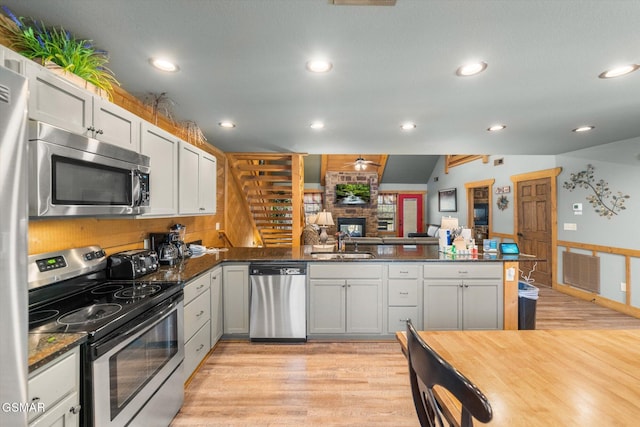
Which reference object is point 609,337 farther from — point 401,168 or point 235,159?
point 401,168

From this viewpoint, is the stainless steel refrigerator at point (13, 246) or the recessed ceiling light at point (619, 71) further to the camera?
the recessed ceiling light at point (619, 71)

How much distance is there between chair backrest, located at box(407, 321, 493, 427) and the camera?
603 mm

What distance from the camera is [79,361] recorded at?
3.75 feet

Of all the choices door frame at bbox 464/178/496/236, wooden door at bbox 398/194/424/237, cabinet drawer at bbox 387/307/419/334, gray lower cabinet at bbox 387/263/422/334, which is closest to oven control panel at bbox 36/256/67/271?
gray lower cabinet at bbox 387/263/422/334

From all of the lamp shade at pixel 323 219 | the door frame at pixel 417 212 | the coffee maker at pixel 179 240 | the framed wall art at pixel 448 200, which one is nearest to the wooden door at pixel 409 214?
the door frame at pixel 417 212

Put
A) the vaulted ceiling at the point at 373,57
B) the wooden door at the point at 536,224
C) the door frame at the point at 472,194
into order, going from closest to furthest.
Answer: the vaulted ceiling at the point at 373,57, the wooden door at the point at 536,224, the door frame at the point at 472,194

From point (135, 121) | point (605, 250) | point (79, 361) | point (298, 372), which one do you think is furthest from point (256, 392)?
point (605, 250)

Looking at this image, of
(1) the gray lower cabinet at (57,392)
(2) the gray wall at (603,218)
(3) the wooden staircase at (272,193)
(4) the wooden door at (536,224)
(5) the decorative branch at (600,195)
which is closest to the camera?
(1) the gray lower cabinet at (57,392)

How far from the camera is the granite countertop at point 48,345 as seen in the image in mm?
965

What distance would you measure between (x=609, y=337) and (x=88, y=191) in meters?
2.74

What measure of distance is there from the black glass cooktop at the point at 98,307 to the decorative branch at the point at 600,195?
5791 millimetres

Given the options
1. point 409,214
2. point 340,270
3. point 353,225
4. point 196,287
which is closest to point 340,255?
point 340,270

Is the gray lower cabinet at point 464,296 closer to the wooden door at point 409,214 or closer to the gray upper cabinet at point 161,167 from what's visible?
the gray upper cabinet at point 161,167

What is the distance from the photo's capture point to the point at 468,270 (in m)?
3.01
